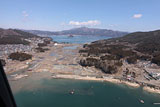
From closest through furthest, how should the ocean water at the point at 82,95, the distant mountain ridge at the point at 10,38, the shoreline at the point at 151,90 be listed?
the ocean water at the point at 82,95
the shoreline at the point at 151,90
the distant mountain ridge at the point at 10,38

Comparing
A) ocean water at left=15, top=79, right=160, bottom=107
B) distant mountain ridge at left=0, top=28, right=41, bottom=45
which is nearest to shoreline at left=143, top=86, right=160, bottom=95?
ocean water at left=15, top=79, right=160, bottom=107

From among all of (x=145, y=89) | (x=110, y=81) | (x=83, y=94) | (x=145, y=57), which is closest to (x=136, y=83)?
(x=145, y=89)

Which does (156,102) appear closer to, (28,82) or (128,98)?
(128,98)

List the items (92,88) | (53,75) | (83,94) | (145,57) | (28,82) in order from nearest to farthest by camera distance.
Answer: (83,94) < (92,88) < (28,82) < (53,75) < (145,57)

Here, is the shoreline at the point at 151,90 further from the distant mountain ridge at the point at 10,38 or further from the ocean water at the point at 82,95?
the distant mountain ridge at the point at 10,38

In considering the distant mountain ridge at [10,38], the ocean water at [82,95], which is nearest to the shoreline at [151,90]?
the ocean water at [82,95]

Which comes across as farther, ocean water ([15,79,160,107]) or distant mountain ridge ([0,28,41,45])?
distant mountain ridge ([0,28,41,45])

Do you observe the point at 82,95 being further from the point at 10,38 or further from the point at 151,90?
the point at 10,38

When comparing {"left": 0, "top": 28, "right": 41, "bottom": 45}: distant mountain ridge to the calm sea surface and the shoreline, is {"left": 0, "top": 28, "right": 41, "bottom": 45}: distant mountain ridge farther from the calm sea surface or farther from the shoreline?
the shoreline
